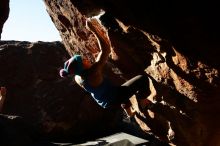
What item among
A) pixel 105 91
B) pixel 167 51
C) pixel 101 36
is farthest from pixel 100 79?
pixel 167 51

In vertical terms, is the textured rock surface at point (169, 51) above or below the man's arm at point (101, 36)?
below

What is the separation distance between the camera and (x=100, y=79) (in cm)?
540

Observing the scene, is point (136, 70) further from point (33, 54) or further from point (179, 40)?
point (33, 54)

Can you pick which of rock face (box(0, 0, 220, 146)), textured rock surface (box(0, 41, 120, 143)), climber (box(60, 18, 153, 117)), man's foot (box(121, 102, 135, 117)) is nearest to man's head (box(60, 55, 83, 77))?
climber (box(60, 18, 153, 117))

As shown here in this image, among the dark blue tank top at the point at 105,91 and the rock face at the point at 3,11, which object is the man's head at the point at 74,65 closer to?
the dark blue tank top at the point at 105,91

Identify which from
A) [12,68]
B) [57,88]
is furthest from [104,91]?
[12,68]

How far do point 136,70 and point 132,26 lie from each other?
179 cm

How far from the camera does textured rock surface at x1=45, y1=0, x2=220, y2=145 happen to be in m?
3.94

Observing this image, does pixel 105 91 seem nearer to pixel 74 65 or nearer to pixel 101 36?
pixel 74 65

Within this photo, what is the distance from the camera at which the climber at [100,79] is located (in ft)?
16.8

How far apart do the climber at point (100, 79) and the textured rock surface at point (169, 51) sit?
262mm

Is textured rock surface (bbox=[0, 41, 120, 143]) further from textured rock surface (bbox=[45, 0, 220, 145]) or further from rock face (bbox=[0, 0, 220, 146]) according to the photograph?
textured rock surface (bbox=[45, 0, 220, 145])

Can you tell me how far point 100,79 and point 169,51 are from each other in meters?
1.44

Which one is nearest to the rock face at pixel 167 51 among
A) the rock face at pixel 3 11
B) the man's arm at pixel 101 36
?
the man's arm at pixel 101 36
